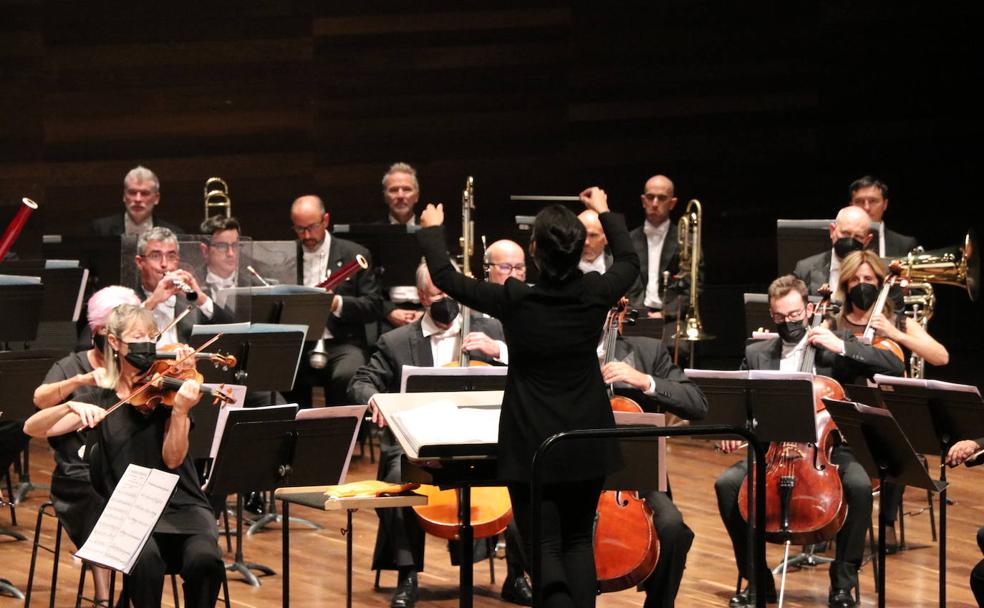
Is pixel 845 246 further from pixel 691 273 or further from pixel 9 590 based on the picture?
pixel 9 590

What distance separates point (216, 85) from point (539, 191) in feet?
6.67

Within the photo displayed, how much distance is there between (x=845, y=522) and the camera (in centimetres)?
513

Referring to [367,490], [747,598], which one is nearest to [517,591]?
[747,598]

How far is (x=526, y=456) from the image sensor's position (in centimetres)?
347

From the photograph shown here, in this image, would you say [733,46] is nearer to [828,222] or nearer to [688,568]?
[828,222]

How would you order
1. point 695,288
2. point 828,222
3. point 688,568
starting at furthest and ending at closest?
point 695,288 < point 828,222 < point 688,568

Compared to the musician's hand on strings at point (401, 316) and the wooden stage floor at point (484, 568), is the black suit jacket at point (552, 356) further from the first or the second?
the musician's hand on strings at point (401, 316)

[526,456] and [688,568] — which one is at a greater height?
[526,456]

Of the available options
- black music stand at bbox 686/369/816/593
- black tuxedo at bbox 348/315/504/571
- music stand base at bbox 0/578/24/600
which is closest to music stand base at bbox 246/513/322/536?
black tuxedo at bbox 348/315/504/571

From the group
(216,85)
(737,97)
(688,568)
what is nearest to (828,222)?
(688,568)

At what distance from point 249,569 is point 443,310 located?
1.21 m

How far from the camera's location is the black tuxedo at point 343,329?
6941 mm

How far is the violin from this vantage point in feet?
16.0

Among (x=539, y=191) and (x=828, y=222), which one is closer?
(x=828, y=222)
